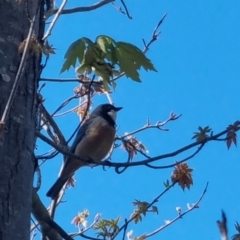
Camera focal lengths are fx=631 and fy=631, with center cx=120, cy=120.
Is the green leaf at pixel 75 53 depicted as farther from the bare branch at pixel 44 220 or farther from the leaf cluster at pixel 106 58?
the bare branch at pixel 44 220

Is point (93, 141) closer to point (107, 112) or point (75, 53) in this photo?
point (107, 112)

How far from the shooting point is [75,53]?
276cm

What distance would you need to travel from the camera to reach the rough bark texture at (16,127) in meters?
1.81

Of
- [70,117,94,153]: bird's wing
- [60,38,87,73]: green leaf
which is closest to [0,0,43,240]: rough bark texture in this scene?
[60,38,87,73]: green leaf

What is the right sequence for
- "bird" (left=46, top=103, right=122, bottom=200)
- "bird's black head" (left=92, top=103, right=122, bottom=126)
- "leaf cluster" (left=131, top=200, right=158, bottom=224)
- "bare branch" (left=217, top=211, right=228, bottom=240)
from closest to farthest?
1. "bare branch" (left=217, top=211, right=228, bottom=240)
2. "leaf cluster" (left=131, top=200, right=158, bottom=224)
3. "bird" (left=46, top=103, right=122, bottom=200)
4. "bird's black head" (left=92, top=103, right=122, bottom=126)

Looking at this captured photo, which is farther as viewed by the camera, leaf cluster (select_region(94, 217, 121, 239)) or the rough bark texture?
leaf cluster (select_region(94, 217, 121, 239))

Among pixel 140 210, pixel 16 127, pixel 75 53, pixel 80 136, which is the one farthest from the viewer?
pixel 80 136

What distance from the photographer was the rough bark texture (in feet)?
5.94

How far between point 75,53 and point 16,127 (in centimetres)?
87

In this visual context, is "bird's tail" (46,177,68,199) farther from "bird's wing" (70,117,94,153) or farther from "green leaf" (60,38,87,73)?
"green leaf" (60,38,87,73)

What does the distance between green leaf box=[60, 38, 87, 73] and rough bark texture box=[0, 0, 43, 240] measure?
492mm

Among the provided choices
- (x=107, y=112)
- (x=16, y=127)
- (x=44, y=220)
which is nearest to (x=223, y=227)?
(x=16, y=127)

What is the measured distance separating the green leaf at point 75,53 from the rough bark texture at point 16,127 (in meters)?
0.49

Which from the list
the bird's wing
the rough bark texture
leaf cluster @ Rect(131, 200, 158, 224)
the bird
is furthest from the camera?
the bird's wing
